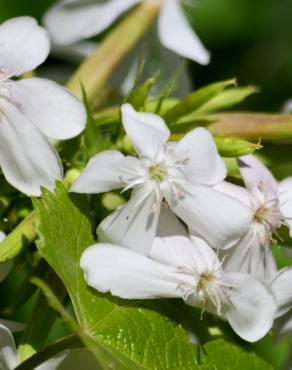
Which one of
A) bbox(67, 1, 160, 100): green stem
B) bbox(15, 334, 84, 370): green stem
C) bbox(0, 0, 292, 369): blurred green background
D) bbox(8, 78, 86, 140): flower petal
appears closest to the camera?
bbox(15, 334, 84, 370): green stem

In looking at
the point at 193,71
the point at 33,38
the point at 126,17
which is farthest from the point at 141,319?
the point at 193,71

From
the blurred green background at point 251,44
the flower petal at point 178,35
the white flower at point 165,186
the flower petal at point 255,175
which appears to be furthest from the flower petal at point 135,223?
the blurred green background at point 251,44

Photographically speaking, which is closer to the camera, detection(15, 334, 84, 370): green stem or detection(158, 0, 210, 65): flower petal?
detection(15, 334, 84, 370): green stem

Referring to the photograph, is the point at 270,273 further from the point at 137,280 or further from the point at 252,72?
the point at 252,72

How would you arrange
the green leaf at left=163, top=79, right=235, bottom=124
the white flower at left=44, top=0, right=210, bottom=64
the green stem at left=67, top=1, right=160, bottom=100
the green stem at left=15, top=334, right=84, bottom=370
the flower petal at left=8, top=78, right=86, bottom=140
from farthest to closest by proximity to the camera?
1. the white flower at left=44, top=0, right=210, bottom=64
2. the green stem at left=67, top=1, right=160, bottom=100
3. the green leaf at left=163, top=79, right=235, bottom=124
4. the flower petal at left=8, top=78, right=86, bottom=140
5. the green stem at left=15, top=334, right=84, bottom=370

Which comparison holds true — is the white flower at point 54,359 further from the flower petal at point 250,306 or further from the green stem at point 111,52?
the green stem at point 111,52

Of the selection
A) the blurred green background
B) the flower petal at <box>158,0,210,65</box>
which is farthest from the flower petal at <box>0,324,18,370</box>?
the blurred green background

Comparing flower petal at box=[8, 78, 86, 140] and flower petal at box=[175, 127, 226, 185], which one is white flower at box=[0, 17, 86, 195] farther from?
flower petal at box=[175, 127, 226, 185]

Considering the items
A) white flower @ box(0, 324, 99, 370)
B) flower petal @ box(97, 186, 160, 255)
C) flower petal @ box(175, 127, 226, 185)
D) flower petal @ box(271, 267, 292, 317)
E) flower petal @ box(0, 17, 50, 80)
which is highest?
flower petal @ box(0, 17, 50, 80)

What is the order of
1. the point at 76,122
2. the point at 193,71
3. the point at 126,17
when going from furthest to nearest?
the point at 193,71
the point at 126,17
the point at 76,122
